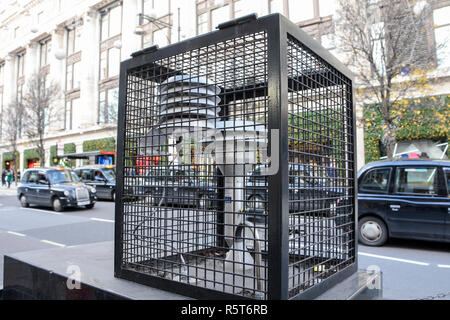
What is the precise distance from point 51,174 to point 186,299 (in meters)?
13.9

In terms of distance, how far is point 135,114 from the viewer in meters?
2.23

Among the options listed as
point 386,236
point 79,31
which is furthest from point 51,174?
point 79,31

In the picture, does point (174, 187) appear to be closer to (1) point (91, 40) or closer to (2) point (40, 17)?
(1) point (91, 40)

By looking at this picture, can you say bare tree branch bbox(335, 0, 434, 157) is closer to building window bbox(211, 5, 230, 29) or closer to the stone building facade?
the stone building facade

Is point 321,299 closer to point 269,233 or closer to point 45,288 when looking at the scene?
point 269,233

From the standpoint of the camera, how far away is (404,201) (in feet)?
20.7

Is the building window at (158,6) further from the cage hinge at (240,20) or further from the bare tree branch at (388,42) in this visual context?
the cage hinge at (240,20)

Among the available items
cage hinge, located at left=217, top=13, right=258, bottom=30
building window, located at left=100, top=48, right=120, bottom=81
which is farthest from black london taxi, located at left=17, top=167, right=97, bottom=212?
building window, located at left=100, top=48, right=120, bottom=81

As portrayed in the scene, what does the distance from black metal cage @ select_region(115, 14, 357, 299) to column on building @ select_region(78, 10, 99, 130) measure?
97.8 ft

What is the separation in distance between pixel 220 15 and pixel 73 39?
18.5 meters

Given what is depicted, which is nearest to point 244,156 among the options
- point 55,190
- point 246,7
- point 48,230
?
point 48,230

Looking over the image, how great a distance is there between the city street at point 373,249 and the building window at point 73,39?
81.0ft

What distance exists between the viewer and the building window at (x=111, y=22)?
28.5 meters

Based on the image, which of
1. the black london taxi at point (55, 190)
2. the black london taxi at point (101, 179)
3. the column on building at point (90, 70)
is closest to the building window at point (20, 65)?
the column on building at point (90, 70)
